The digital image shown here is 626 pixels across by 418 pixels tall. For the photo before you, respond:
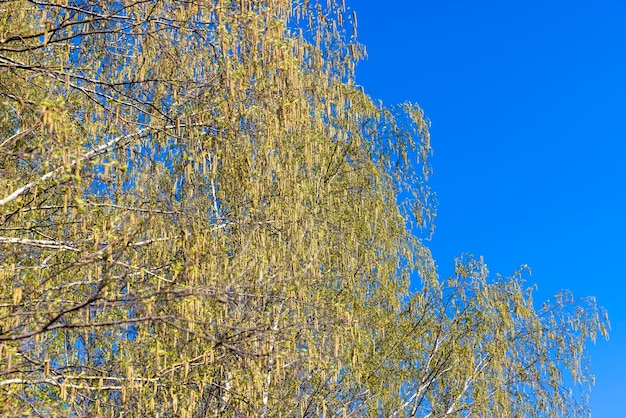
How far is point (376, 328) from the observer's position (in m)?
11.4

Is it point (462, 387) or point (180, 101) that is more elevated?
point (462, 387)

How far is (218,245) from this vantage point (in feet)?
25.0

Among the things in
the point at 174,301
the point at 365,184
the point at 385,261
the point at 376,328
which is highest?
the point at 365,184

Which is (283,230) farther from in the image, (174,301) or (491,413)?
(491,413)

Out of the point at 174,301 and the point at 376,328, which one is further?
the point at 376,328

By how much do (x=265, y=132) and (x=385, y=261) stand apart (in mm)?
6652

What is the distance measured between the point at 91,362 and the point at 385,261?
213 inches

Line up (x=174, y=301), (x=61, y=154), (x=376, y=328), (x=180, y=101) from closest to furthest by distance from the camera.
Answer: (x=61, y=154) < (x=174, y=301) < (x=180, y=101) < (x=376, y=328)

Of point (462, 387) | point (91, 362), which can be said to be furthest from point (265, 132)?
point (462, 387)

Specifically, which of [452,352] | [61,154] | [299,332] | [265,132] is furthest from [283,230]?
[452,352]

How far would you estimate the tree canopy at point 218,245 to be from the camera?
18.1ft

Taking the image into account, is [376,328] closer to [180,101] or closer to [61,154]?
[180,101]

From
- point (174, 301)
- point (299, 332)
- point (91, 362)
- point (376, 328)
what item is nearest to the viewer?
point (174, 301)

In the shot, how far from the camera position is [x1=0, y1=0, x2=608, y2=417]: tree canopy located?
18.1 ft
